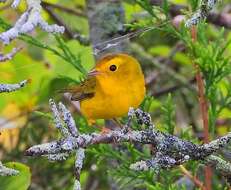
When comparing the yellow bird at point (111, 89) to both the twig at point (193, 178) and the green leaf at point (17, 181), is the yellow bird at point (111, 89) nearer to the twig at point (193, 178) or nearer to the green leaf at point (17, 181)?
the twig at point (193, 178)

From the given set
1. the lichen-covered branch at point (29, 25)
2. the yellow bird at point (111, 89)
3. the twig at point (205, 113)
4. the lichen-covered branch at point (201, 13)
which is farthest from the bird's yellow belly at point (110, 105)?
the lichen-covered branch at point (29, 25)

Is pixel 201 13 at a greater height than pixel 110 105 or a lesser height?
lesser

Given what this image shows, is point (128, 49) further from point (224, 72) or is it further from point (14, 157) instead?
point (14, 157)

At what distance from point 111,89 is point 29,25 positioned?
3.60ft

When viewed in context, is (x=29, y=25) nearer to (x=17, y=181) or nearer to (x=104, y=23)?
(x=17, y=181)

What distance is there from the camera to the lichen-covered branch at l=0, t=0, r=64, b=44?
964mm

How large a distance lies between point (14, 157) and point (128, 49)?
0.85 m

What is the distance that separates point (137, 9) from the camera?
3127mm

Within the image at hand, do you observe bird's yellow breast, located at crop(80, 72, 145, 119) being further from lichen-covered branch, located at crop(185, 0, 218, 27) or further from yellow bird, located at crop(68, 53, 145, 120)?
lichen-covered branch, located at crop(185, 0, 218, 27)

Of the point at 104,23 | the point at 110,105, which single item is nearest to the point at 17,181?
the point at 110,105

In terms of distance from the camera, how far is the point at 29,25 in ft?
3.21

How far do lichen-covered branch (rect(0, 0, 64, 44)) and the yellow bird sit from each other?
0.93 metres

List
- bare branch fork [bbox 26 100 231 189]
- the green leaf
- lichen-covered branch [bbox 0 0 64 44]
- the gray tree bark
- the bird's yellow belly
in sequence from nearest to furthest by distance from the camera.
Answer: lichen-covered branch [bbox 0 0 64 44] < bare branch fork [bbox 26 100 231 189] < the green leaf < the bird's yellow belly < the gray tree bark

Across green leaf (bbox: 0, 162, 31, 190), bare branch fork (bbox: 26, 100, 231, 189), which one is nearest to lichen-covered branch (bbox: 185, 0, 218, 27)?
bare branch fork (bbox: 26, 100, 231, 189)
